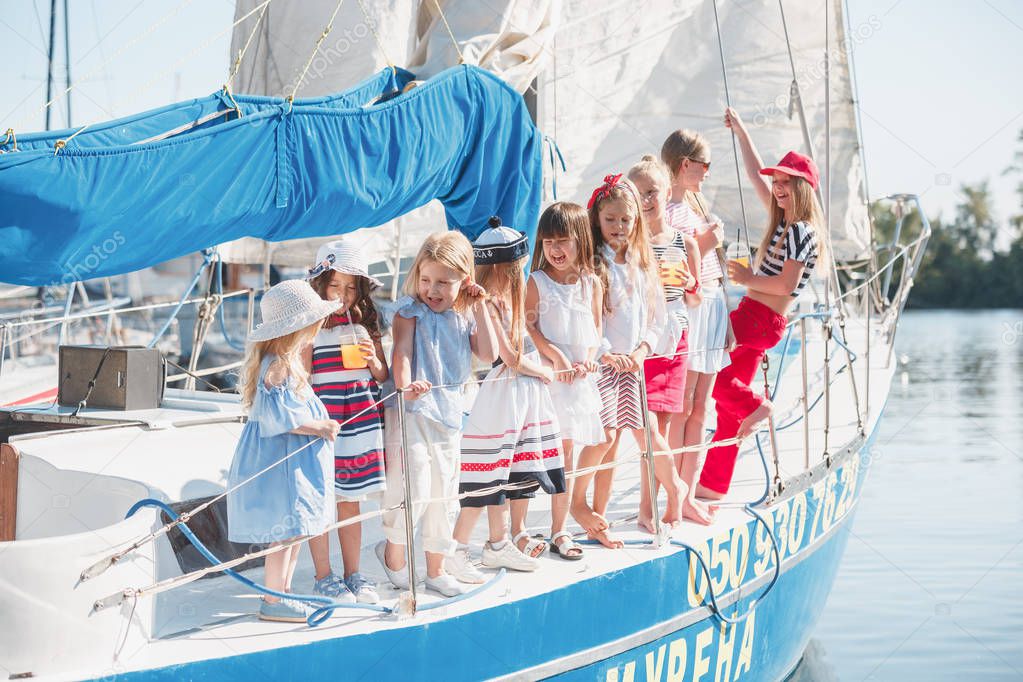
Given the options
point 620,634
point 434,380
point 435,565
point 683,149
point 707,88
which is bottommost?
point 620,634

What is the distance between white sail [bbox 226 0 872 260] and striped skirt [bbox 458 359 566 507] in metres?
3.75

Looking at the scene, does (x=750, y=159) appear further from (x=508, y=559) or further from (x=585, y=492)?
(x=508, y=559)

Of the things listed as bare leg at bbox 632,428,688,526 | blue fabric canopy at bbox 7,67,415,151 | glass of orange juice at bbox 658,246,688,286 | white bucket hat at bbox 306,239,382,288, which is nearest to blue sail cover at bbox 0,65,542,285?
blue fabric canopy at bbox 7,67,415,151

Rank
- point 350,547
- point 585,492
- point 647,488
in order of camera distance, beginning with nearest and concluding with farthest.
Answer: point 350,547
point 585,492
point 647,488

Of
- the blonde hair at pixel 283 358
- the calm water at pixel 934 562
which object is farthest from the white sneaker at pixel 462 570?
the calm water at pixel 934 562

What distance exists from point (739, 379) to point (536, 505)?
3.66 feet

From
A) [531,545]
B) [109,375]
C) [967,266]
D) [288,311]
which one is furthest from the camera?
[967,266]

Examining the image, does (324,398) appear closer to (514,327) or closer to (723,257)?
(514,327)

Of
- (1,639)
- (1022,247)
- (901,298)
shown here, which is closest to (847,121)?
(901,298)

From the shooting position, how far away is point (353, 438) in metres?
3.92

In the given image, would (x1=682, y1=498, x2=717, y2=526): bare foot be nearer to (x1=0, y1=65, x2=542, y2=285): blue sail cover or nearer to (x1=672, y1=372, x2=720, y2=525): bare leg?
(x1=672, y1=372, x2=720, y2=525): bare leg

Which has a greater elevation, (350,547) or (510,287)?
(510,287)

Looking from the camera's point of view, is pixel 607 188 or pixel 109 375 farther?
pixel 109 375

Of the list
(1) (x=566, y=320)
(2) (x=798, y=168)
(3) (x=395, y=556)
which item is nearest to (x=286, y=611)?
(3) (x=395, y=556)
